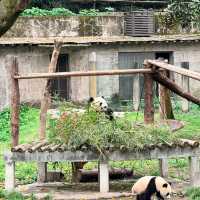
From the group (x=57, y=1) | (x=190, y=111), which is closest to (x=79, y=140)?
(x=190, y=111)

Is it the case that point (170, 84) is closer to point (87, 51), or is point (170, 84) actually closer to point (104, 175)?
point (104, 175)

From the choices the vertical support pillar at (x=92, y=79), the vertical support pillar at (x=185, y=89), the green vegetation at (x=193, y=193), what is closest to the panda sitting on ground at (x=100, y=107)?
the green vegetation at (x=193, y=193)

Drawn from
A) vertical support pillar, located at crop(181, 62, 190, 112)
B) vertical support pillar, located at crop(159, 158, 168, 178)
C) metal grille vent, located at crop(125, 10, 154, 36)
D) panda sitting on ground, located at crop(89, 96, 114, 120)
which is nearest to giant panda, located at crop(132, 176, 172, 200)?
panda sitting on ground, located at crop(89, 96, 114, 120)

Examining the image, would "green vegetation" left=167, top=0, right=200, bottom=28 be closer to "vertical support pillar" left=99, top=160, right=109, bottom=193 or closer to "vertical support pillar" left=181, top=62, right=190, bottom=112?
"vertical support pillar" left=181, top=62, right=190, bottom=112

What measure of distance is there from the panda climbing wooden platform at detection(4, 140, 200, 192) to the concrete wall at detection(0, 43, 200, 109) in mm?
11264

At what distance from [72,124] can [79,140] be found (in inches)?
10.4

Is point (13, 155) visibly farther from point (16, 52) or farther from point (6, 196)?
point (16, 52)

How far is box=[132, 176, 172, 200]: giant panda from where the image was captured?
9.45m

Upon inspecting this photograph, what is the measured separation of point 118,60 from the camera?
22.6 meters

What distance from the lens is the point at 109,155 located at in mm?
10250

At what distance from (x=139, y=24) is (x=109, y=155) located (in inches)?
532

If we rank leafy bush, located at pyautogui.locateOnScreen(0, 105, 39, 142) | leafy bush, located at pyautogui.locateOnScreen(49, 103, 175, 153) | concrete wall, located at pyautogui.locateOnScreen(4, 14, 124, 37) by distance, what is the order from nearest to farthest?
leafy bush, located at pyautogui.locateOnScreen(49, 103, 175, 153)
leafy bush, located at pyautogui.locateOnScreen(0, 105, 39, 142)
concrete wall, located at pyautogui.locateOnScreen(4, 14, 124, 37)

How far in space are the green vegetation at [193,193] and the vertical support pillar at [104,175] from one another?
1.20m

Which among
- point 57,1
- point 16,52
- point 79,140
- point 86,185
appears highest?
point 57,1
